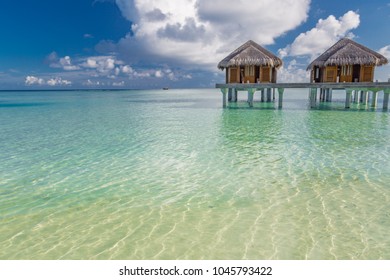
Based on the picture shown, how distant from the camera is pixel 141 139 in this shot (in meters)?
11.8

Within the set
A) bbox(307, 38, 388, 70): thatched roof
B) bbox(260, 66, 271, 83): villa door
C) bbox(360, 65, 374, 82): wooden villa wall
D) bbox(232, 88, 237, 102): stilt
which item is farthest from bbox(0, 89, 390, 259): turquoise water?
bbox(232, 88, 237, 102): stilt

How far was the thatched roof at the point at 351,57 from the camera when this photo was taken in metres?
19.8

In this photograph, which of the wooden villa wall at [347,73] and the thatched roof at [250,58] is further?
the thatched roof at [250,58]

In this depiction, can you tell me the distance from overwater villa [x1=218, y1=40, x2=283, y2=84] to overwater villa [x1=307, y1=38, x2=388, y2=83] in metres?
3.41

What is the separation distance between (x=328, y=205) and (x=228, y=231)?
216 cm

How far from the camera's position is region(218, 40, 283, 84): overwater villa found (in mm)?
21781

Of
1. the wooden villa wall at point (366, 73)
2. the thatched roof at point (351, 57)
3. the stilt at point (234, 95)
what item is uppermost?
the thatched roof at point (351, 57)

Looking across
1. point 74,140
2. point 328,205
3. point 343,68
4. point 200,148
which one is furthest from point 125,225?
point 343,68

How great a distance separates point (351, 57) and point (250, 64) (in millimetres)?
7243

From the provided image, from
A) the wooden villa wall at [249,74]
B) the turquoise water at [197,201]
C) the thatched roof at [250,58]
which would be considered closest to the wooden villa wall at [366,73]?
the thatched roof at [250,58]

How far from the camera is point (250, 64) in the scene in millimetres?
21719

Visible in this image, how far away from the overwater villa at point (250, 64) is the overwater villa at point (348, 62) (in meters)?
3.41

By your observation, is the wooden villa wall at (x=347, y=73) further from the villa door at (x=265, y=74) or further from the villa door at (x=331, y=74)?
the villa door at (x=265, y=74)

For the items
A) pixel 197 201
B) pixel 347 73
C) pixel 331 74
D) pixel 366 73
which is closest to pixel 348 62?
pixel 347 73
